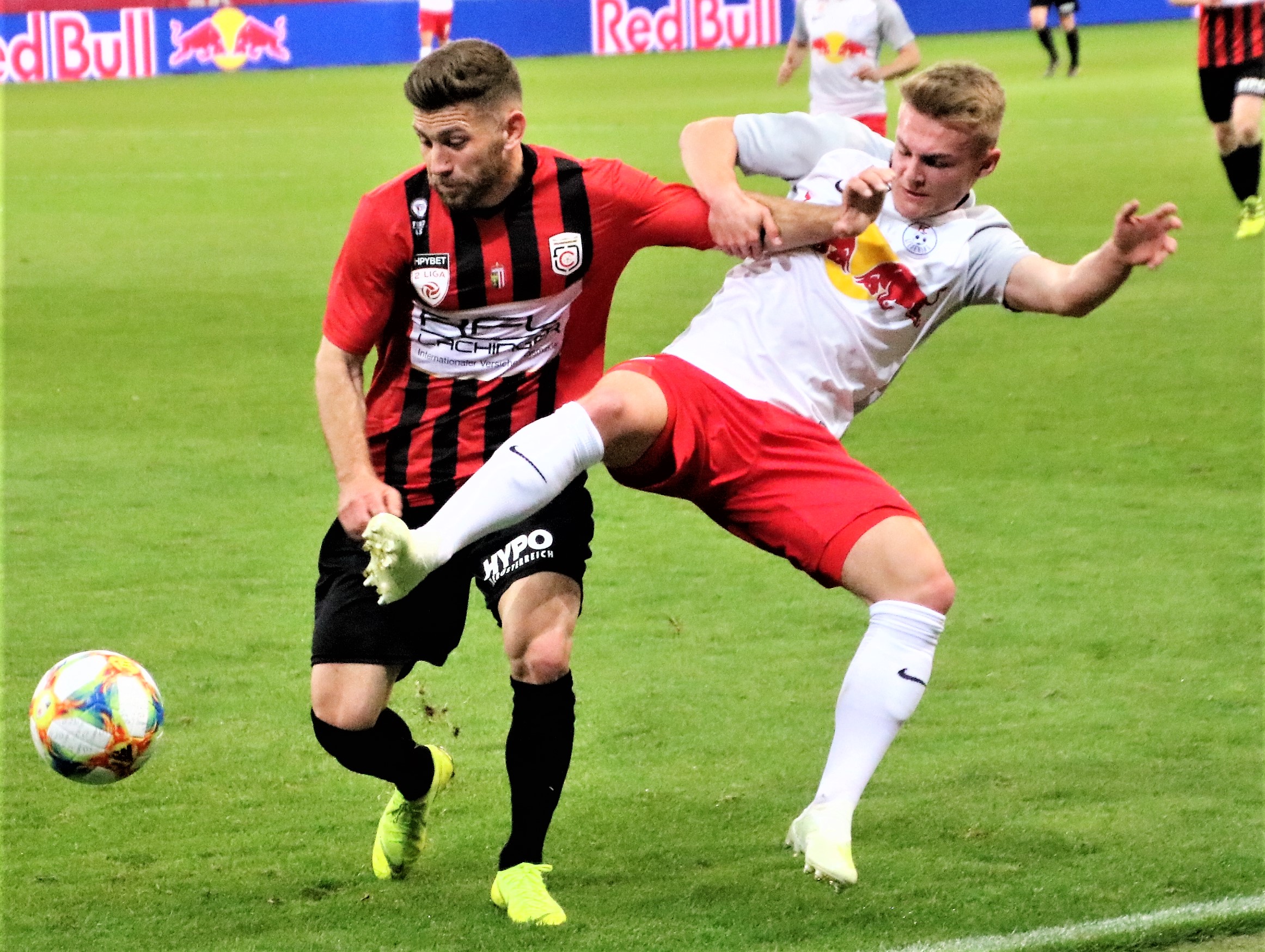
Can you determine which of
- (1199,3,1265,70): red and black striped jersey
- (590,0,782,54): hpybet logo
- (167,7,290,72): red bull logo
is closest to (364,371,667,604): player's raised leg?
(1199,3,1265,70): red and black striped jersey

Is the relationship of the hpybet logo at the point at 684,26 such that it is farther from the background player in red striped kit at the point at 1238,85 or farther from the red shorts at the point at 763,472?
the red shorts at the point at 763,472

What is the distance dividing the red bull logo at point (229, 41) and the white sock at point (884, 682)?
92.4 feet

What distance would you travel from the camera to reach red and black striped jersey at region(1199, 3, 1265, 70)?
460 inches

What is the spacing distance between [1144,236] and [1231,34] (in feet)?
29.1

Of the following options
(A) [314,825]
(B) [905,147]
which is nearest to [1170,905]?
(B) [905,147]

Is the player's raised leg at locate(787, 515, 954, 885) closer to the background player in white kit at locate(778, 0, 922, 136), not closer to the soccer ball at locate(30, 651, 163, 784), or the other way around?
the soccer ball at locate(30, 651, 163, 784)

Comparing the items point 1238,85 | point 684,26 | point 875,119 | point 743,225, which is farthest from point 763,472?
point 684,26

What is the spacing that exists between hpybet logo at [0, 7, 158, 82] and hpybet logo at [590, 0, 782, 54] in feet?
23.8

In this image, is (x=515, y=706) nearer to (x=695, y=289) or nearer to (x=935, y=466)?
(x=935, y=466)

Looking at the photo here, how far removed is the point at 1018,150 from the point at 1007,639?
11944 millimetres

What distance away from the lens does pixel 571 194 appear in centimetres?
408

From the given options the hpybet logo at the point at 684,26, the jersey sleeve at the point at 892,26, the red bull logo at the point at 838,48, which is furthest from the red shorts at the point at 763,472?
the hpybet logo at the point at 684,26

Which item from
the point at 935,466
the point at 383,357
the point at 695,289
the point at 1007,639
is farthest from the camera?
the point at 695,289

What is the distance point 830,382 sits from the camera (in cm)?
399
